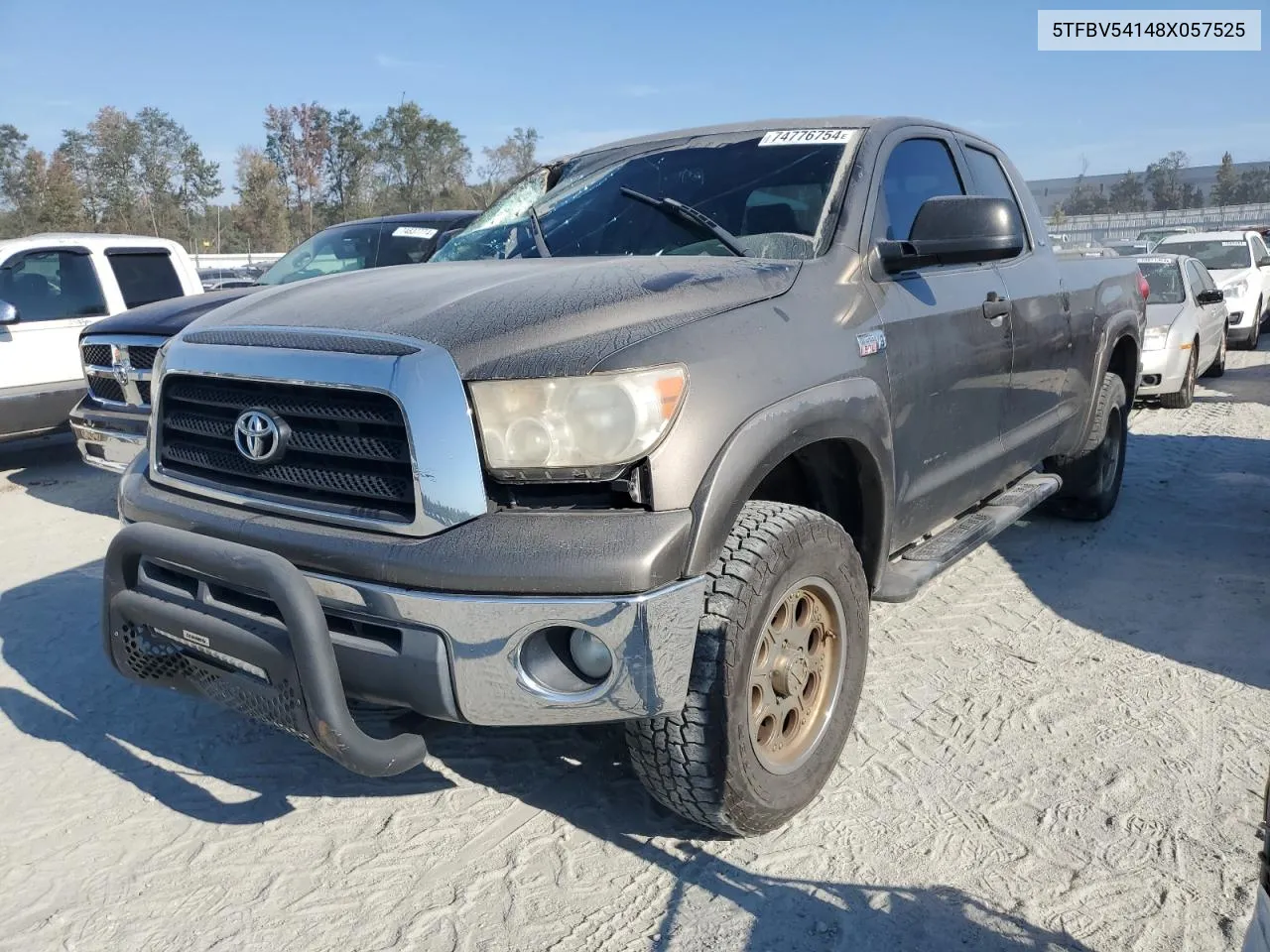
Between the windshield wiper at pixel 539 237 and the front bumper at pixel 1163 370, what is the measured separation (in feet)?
24.0

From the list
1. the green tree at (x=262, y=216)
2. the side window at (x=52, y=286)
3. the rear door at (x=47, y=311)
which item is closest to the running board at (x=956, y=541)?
the rear door at (x=47, y=311)

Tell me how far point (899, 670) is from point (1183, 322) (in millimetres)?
7333

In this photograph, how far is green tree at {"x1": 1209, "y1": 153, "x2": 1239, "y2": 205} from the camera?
52.2 meters

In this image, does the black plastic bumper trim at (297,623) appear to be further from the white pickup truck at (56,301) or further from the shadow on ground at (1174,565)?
the white pickup truck at (56,301)

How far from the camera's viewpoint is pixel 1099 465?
544 centimetres

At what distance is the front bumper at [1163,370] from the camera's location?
910cm

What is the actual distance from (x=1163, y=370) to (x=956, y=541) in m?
6.77

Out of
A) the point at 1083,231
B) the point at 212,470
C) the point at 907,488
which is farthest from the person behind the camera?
the point at 1083,231

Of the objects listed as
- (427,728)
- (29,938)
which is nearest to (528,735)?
(427,728)

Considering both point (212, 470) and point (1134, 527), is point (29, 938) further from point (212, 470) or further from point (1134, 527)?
Result: point (1134, 527)

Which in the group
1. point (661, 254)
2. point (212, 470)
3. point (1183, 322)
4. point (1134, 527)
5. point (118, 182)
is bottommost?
point (1134, 527)

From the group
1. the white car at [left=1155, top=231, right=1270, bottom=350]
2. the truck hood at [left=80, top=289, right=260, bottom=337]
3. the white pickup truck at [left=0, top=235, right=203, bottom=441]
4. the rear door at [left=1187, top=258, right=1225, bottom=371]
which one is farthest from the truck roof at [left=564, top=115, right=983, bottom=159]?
the white car at [left=1155, top=231, right=1270, bottom=350]

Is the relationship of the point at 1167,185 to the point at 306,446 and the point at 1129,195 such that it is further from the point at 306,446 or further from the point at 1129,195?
the point at 306,446

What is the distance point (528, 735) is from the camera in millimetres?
3314
